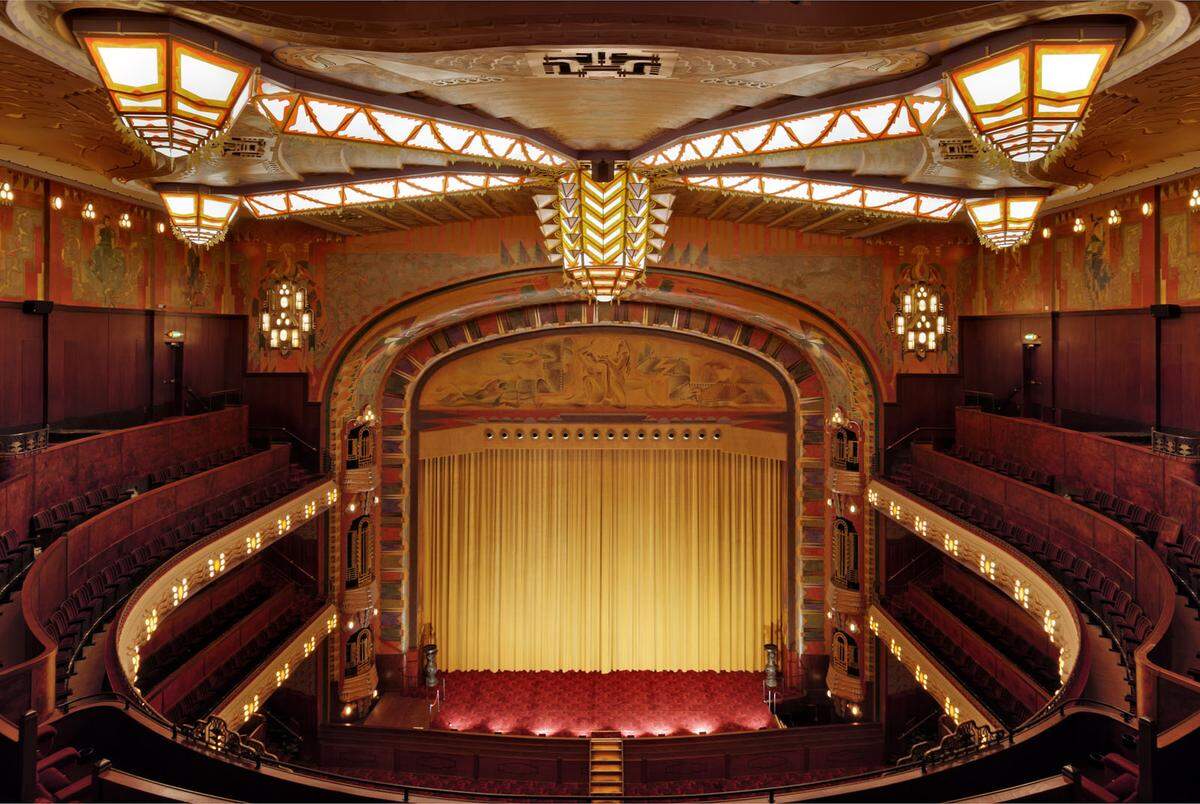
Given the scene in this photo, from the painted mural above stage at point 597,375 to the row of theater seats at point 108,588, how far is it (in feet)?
19.3

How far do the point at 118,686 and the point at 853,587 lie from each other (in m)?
12.4

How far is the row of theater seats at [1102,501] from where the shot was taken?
8477 millimetres

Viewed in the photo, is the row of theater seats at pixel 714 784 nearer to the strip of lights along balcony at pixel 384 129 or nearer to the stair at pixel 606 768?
the stair at pixel 606 768

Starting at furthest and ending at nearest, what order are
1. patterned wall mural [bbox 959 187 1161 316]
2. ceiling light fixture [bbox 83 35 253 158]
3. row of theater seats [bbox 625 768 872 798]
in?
1. row of theater seats [bbox 625 768 872 798]
2. patterned wall mural [bbox 959 187 1161 316]
3. ceiling light fixture [bbox 83 35 253 158]

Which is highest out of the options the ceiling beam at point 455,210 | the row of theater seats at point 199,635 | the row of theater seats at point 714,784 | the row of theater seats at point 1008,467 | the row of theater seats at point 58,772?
the ceiling beam at point 455,210

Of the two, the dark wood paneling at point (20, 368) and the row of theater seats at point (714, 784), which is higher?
the dark wood paneling at point (20, 368)

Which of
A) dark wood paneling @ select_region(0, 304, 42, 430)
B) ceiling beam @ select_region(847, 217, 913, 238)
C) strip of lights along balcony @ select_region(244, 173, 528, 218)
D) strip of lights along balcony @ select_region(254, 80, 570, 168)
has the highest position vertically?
ceiling beam @ select_region(847, 217, 913, 238)

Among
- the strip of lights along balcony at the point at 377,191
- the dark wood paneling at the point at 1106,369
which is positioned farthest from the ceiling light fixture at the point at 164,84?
the dark wood paneling at the point at 1106,369

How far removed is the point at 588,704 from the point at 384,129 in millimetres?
12307

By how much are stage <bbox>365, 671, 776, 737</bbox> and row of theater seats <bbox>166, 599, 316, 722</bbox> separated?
2.61m

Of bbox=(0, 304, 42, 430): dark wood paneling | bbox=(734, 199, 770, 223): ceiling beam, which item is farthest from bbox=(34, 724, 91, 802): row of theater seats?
bbox=(734, 199, 770, 223): ceiling beam

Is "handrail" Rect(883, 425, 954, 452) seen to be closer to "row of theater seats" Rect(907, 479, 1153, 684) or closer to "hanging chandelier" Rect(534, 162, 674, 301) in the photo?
"row of theater seats" Rect(907, 479, 1153, 684)

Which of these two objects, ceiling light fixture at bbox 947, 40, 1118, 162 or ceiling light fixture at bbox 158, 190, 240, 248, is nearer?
ceiling light fixture at bbox 947, 40, 1118, 162

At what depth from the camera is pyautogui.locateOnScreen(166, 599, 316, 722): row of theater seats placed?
33.9ft
